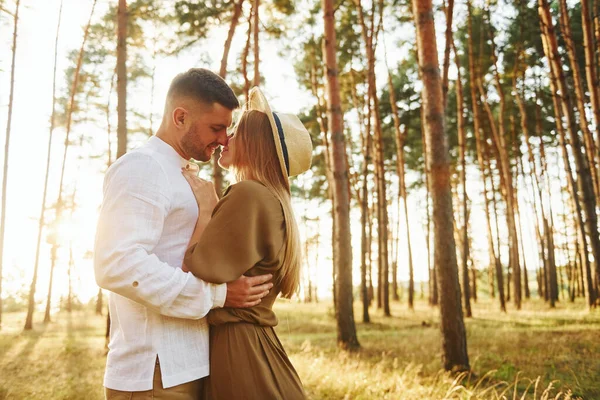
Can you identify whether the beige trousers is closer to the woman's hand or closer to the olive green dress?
the olive green dress

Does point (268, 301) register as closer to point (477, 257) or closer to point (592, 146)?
point (592, 146)

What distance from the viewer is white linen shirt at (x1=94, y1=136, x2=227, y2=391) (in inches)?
74.3

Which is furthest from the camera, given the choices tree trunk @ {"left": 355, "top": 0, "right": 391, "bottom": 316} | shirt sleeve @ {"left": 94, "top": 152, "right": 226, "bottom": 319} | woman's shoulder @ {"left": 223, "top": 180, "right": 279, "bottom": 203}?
tree trunk @ {"left": 355, "top": 0, "right": 391, "bottom": 316}

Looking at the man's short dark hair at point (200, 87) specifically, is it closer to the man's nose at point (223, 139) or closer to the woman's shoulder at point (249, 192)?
the man's nose at point (223, 139)

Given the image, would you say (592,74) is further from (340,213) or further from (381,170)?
(381,170)

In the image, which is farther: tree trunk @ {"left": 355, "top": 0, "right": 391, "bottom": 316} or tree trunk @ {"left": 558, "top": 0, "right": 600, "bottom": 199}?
tree trunk @ {"left": 355, "top": 0, "right": 391, "bottom": 316}

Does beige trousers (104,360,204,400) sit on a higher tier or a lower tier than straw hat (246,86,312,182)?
lower

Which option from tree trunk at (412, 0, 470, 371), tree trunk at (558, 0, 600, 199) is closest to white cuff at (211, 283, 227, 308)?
tree trunk at (412, 0, 470, 371)

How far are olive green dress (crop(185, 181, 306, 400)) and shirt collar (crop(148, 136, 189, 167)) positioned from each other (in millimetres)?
359

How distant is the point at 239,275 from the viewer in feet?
7.04

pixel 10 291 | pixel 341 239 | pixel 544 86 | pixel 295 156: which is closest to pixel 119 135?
pixel 341 239

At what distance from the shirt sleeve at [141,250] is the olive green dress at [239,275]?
0.11 meters

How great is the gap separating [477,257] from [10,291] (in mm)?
45643

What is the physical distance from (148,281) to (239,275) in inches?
17.0
